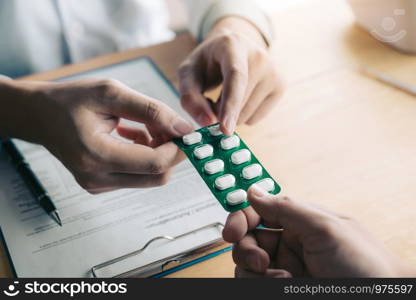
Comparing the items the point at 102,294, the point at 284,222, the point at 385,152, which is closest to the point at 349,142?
the point at 385,152

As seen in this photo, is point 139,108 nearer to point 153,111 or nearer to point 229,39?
point 153,111

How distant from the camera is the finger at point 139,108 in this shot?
415 millimetres

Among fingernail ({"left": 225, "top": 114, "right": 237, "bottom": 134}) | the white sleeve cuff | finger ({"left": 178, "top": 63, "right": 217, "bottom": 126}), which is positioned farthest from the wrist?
fingernail ({"left": 225, "top": 114, "right": 237, "bottom": 134})

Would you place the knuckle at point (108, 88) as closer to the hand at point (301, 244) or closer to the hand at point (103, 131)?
the hand at point (103, 131)

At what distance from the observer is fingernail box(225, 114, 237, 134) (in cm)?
43

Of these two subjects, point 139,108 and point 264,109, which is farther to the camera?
point 264,109

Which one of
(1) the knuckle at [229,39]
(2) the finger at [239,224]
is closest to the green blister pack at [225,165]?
(2) the finger at [239,224]

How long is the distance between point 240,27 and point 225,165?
0.98 feet

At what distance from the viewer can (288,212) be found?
1.09 ft

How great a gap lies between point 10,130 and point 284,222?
341 millimetres

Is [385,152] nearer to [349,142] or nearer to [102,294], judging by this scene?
[349,142]

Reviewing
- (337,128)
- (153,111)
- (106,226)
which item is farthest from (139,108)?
(337,128)

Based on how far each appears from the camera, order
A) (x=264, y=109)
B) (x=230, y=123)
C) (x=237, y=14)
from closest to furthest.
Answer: (x=230, y=123), (x=264, y=109), (x=237, y=14)

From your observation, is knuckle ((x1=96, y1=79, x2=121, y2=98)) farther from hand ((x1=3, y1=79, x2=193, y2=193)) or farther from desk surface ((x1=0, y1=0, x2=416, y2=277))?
desk surface ((x1=0, y1=0, x2=416, y2=277))
